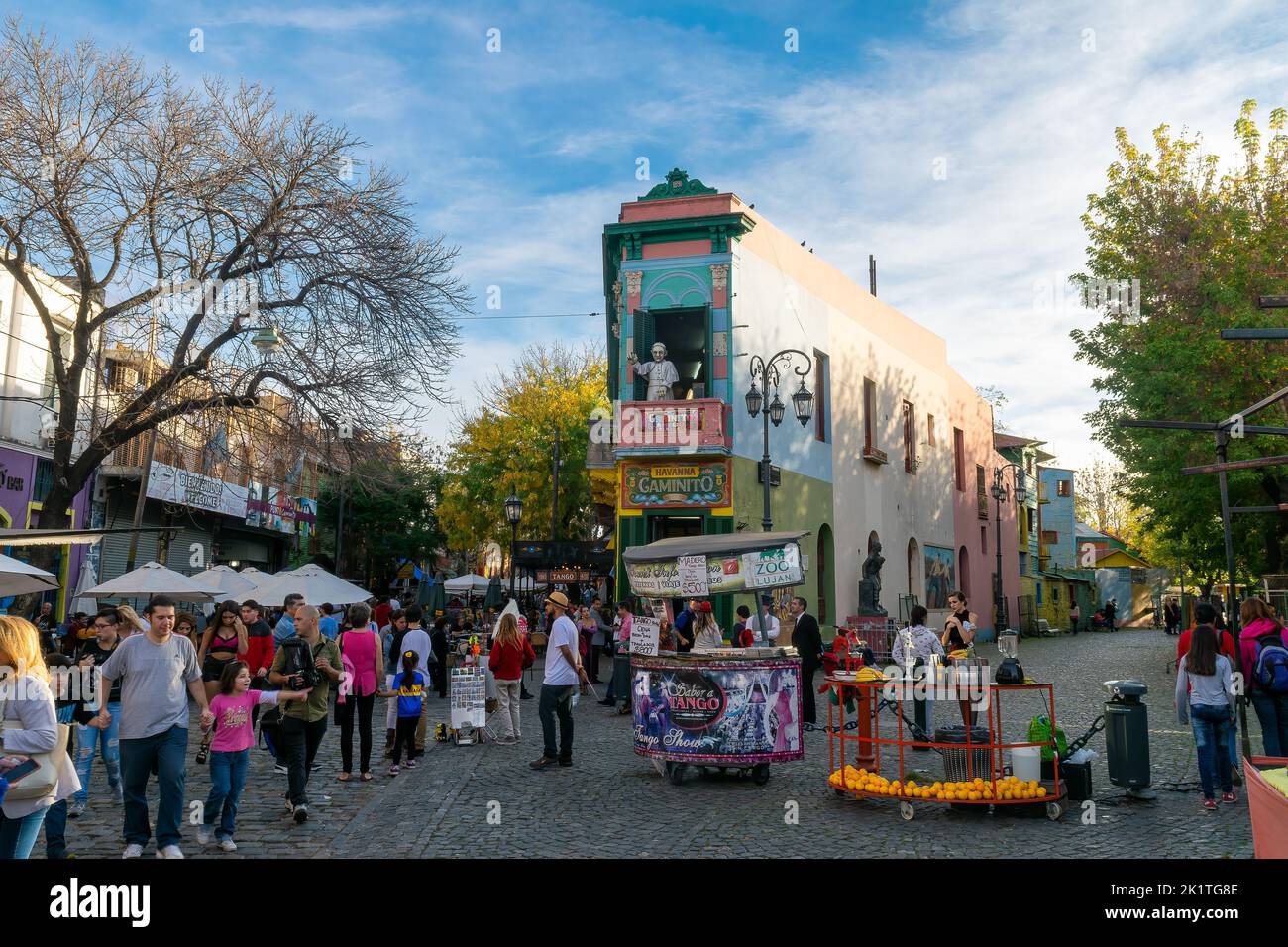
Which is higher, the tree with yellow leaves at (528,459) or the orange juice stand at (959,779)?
the tree with yellow leaves at (528,459)

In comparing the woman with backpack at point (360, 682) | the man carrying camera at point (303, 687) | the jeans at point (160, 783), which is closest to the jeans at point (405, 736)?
the woman with backpack at point (360, 682)

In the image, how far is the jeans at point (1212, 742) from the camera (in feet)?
28.1

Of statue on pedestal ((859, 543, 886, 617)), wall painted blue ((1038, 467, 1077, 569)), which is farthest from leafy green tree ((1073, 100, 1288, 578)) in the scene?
wall painted blue ((1038, 467, 1077, 569))

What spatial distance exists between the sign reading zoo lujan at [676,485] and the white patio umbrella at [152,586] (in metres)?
8.94

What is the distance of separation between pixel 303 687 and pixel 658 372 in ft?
47.6

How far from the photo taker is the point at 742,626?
52.8ft

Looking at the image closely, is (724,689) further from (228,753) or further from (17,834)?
(17,834)

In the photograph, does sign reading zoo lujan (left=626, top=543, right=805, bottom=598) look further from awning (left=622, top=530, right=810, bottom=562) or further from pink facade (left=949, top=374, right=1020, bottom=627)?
pink facade (left=949, top=374, right=1020, bottom=627)

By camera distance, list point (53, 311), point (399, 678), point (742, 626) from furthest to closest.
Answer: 1. point (53, 311)
2. point (742, 626)
3. point (399, 678)

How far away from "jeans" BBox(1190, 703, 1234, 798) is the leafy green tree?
1430cm

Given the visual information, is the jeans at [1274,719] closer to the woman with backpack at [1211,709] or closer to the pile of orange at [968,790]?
the woman with backpack at [1211,709]
